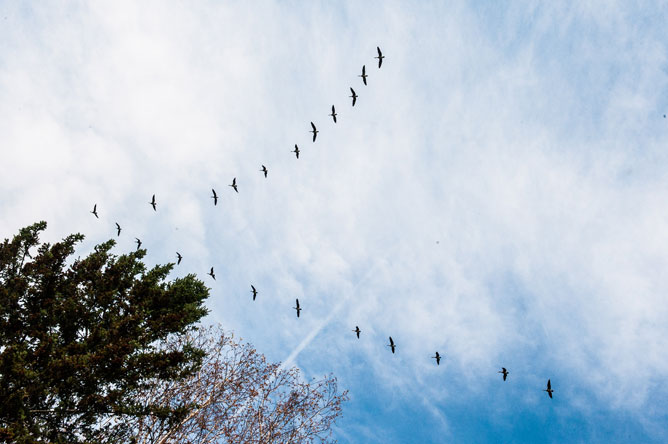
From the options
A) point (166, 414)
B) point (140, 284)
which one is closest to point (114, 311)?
point (140, 284)

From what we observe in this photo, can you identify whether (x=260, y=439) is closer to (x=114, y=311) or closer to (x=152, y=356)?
(x=152, y=356)

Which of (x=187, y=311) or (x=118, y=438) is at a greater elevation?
(x=187, y=311)

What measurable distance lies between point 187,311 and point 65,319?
4.13m

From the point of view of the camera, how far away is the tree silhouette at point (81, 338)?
11605mm

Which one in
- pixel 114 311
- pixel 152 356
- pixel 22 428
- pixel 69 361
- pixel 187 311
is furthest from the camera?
pixel 187 311

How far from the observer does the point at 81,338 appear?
14445 mm

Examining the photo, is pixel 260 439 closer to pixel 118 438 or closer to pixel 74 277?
pixel 118 438

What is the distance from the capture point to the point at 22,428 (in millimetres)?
10297

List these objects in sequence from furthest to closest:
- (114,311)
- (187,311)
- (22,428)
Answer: (187,311) → (114,311) → (22,428)

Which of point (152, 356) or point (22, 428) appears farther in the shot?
point (152, 356)

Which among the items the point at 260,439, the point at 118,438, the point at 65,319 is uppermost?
the point at 260,439

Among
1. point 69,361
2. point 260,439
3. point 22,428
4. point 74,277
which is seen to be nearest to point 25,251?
point 74,277

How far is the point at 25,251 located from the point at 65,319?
3921mm

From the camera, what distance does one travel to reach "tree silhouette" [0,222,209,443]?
11.6 metres
